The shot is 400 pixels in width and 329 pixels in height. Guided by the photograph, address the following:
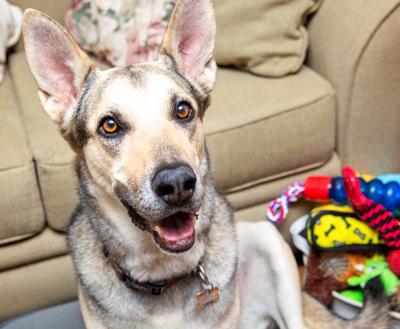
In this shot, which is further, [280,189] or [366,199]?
[280,189]

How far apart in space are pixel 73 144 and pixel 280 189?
2.94ft

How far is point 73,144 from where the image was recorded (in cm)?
133

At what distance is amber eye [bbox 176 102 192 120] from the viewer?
124 cm

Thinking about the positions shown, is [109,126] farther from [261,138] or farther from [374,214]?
[374,214]

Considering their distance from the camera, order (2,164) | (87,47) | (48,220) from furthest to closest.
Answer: (87,47)
(48,220)
(2,164)

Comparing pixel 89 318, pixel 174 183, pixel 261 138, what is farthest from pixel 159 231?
pixel 261 138

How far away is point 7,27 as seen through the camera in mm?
2291

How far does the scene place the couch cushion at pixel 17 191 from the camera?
65.4 inches

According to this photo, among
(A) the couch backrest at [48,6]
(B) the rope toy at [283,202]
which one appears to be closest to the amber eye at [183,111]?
(B) the rope toy at [283,202]

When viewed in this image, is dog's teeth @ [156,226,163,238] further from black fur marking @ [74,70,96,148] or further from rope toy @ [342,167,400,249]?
rope toy @ [342,167,400,249]

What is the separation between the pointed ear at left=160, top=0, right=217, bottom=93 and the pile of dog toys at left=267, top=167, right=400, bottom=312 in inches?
26.0

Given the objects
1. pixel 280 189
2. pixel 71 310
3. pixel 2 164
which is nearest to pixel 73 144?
pixel 2 164

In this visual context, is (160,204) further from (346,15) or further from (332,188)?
(346,15)

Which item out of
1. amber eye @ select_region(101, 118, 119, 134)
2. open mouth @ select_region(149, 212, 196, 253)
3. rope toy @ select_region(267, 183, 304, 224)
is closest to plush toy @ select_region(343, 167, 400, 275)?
rope toy @ select_region(267, 183, 304, 224)
